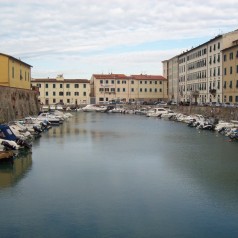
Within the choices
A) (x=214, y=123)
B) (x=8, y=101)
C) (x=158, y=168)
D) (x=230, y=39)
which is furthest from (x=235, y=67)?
(x=158, y=168)

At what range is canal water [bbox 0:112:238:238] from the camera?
16.7m

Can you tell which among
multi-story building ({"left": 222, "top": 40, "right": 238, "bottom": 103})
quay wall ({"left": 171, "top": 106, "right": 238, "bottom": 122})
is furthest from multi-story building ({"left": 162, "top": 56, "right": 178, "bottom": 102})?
multi-story building ({"left": 222, "top": 40, "right": 238, "bottom": 103})

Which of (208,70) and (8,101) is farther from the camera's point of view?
(208,70)

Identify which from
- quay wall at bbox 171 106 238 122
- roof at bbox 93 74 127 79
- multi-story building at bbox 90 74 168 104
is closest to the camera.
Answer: quay wall at bbox 171 106 238 122

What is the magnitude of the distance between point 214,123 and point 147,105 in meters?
59.5

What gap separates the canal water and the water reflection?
2.5 inches

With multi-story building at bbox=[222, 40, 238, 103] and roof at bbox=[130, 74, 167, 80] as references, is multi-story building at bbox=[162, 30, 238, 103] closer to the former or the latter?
multi-story building at bbox=[222, 40, 238, 103]

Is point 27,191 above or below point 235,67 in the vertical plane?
below

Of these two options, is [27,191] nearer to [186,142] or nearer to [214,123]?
[186,142]

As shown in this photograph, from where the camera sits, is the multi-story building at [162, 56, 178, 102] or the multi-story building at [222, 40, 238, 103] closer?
the multi-story building at [222, 40, 238, 103]

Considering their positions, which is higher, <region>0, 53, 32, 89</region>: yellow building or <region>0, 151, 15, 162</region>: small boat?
<region>0, 53, 32, 89</region>: yellow building

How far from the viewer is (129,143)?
43656 mm

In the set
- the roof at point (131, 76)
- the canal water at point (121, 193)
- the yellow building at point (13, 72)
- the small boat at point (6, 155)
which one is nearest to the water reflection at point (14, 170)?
the canal water at point (121, 193)

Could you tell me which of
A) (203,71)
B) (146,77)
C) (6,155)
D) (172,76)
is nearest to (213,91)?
(203,71)
